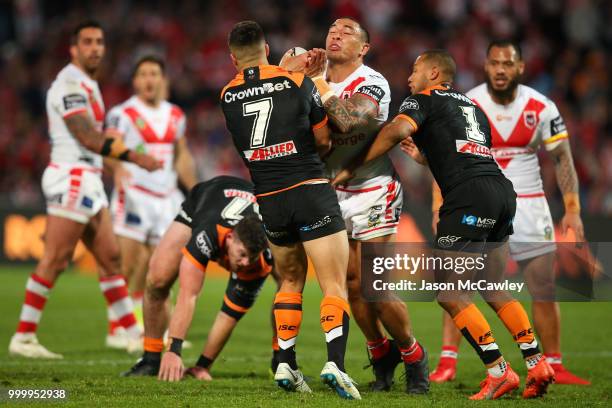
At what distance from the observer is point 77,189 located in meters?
9.52

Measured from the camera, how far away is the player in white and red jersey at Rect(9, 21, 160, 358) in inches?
368

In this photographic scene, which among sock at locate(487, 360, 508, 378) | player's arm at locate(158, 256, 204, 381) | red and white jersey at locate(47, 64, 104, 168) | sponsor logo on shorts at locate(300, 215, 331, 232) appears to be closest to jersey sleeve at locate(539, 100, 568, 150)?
sock at locate(487, 360, 508, 378)

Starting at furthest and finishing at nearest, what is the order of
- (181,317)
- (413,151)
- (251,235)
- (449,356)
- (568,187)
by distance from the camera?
(568,187) < (449,356) < (413,151) < (181,317) < (251,235)

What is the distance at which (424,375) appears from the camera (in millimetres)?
7188

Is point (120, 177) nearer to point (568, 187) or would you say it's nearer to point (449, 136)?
point (568, 187)

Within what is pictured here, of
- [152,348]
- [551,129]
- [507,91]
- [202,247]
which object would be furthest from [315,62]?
[152,348]

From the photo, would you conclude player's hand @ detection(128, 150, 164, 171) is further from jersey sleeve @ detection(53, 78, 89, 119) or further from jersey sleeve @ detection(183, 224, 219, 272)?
jersey sleeve @ detection(183, 224, 219, 272)

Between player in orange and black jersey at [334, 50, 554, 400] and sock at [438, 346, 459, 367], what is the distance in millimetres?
1404

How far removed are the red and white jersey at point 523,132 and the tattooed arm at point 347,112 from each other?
1.95 meters

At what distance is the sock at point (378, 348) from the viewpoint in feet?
24.6

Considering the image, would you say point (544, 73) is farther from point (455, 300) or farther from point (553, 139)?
point (455, 300)

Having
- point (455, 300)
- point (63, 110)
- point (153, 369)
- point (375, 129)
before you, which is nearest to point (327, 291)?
point (455, 300)

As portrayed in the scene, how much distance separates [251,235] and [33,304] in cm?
315

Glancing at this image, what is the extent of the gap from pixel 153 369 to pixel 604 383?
11.9 feet
